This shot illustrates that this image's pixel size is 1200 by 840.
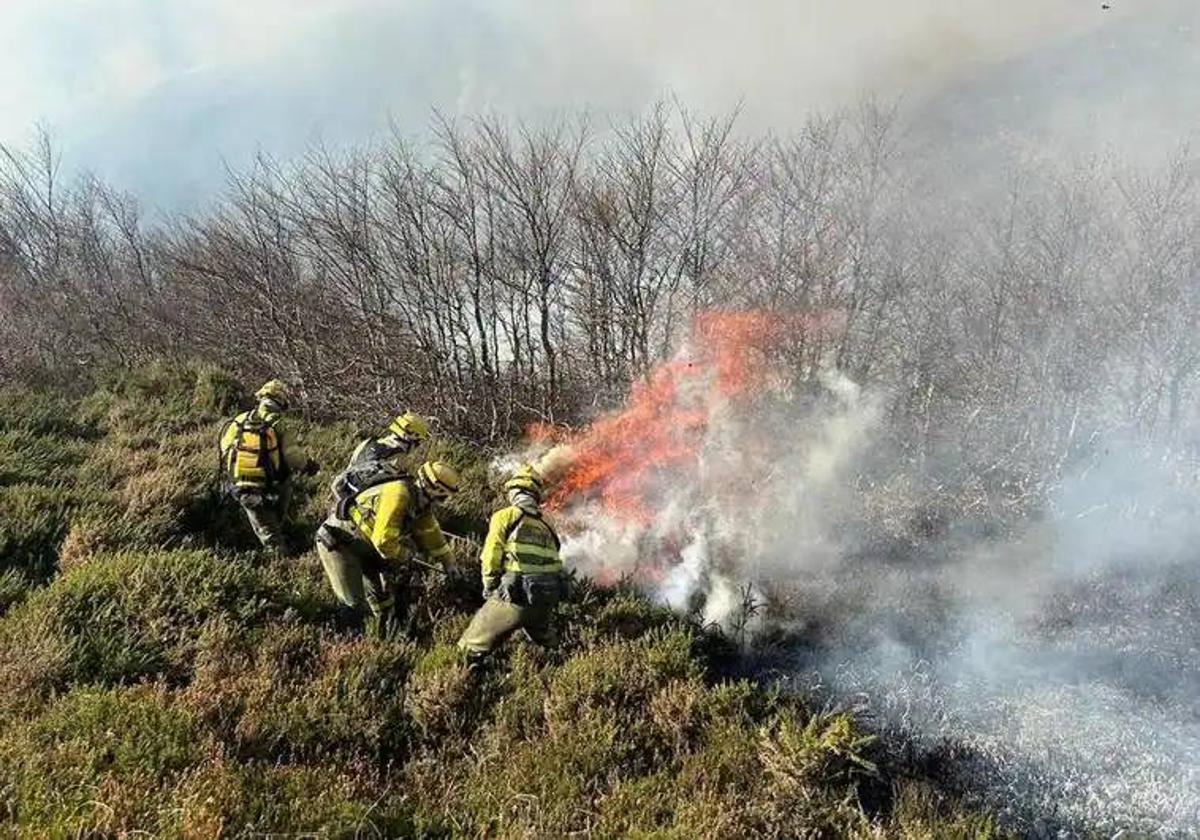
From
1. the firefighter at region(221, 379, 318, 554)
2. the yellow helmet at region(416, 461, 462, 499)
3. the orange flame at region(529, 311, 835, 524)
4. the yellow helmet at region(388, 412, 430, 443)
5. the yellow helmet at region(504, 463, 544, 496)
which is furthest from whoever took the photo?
the orange flame at region(529, 311, 835, 524)

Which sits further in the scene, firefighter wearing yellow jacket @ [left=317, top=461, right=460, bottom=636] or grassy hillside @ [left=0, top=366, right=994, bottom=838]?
firefighter wearing yellow jacket @ [left=317, top=461, right=460, bottom=636]

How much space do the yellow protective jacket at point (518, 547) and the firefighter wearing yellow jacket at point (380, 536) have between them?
2.21 ft

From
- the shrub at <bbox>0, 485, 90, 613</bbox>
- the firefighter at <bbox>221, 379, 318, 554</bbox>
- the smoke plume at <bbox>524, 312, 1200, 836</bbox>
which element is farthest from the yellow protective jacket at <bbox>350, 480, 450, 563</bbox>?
the shrub at <bbox>0, 485, 90, 613</bbox>

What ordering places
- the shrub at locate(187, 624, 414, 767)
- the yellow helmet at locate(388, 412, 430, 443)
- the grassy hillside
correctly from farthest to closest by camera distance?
the yellow helmet at locate(388, 412, 430, 443) < the shrub at locate(187, 624, 414, 767) < the grassy hillside

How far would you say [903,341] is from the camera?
16.5 metres

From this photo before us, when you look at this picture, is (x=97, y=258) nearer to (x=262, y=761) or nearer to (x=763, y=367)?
(x=763, y=367)

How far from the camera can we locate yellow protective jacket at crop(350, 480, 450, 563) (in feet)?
21.3

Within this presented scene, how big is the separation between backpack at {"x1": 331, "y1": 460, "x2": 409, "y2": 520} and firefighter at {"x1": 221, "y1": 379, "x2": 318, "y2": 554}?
1.51 m

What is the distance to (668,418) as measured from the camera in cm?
1237

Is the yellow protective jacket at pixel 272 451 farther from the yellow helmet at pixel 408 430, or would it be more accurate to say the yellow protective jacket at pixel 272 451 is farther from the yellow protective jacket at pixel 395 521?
the yellow protective jacket at pixel 395 521

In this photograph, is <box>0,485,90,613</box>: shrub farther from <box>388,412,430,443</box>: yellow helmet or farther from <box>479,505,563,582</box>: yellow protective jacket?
<box>479,505,563,582</box>: yellow protective jacket

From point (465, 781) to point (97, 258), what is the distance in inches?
1035

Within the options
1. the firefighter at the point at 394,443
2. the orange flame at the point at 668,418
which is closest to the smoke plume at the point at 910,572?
the orange flame at the point at 668,418

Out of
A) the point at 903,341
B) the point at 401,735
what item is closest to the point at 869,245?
the point at 903,341
